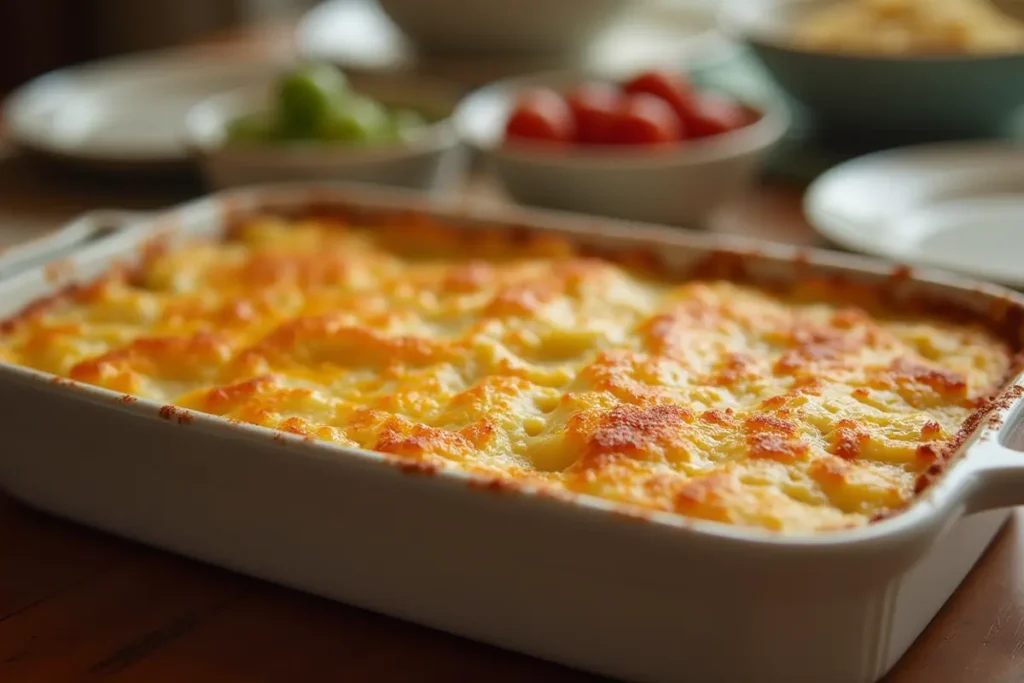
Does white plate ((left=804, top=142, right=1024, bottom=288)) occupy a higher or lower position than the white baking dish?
higher

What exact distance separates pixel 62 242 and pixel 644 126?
2.97 feet

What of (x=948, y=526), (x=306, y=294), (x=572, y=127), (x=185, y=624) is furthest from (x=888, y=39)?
(x=185, y=624)

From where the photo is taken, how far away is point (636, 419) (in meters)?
1.03

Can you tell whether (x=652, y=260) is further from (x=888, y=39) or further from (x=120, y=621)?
(x=888, y=39)

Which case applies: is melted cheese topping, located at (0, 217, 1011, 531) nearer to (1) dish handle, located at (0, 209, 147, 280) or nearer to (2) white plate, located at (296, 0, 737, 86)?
(1) dish handle, located at (0, 209, 147, 280)

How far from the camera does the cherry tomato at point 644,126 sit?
6.20ft

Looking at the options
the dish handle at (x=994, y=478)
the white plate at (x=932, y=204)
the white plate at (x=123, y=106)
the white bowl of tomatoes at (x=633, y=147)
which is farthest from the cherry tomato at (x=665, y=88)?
the dish handle at (x=994, y=478)

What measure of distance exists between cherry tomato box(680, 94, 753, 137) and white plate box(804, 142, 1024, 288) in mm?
193

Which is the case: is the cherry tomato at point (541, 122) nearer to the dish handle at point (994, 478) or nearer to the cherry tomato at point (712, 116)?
the cherry tomato at point (712, 116)

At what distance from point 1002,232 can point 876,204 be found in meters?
0.19

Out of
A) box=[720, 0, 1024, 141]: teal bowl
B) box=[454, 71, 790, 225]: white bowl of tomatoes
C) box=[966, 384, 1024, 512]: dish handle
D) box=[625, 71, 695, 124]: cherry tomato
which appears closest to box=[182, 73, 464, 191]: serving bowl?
box=[454, 71, 790, 225]: white bowl of tomatoes

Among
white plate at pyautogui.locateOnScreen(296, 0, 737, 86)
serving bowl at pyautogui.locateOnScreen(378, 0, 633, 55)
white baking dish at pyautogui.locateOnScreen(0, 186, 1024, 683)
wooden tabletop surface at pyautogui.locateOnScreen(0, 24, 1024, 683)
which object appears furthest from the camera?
white plate at pyautogui.locateOnScreen(296, 0, 737, 86)

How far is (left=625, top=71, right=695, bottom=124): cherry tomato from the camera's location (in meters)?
1.99

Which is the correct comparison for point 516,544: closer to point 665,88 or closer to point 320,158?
point 320,158
